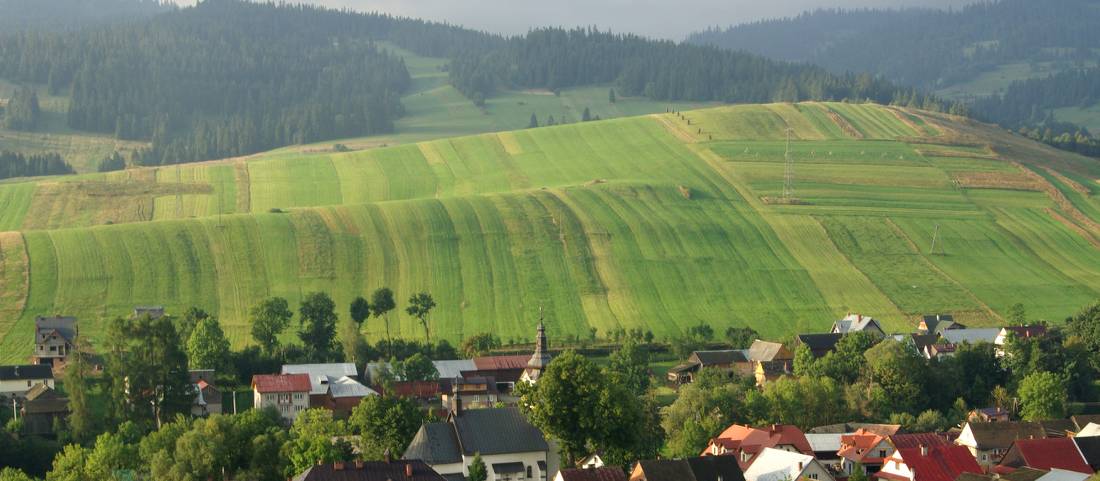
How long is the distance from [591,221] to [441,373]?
4599 cm

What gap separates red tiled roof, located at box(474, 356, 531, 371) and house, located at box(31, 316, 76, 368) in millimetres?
25752

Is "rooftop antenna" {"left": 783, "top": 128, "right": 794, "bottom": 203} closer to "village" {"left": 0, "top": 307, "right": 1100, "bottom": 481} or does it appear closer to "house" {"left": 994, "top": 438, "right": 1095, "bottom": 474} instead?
"village" {"left": 0, "top": 307, "right": 1100, "bottom": 481}

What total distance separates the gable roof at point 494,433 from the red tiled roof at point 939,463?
1676 cm

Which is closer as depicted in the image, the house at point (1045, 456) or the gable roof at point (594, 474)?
the gable roof at point (594, 474)

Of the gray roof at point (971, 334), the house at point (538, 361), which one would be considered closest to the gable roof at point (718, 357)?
the house at point (538, 361)

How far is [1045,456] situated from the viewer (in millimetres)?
64625

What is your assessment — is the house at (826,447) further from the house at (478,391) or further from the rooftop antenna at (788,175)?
the rooftop antenna at (788,175)

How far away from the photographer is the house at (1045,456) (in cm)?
6369

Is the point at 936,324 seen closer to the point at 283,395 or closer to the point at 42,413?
the point at 283,395

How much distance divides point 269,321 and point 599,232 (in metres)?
41.9

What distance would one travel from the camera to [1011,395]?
84562mm

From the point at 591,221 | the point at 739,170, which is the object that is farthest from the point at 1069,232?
the point at 591,221

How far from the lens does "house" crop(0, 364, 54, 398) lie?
7994 centimetres

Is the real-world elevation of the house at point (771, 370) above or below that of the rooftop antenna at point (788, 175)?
below
